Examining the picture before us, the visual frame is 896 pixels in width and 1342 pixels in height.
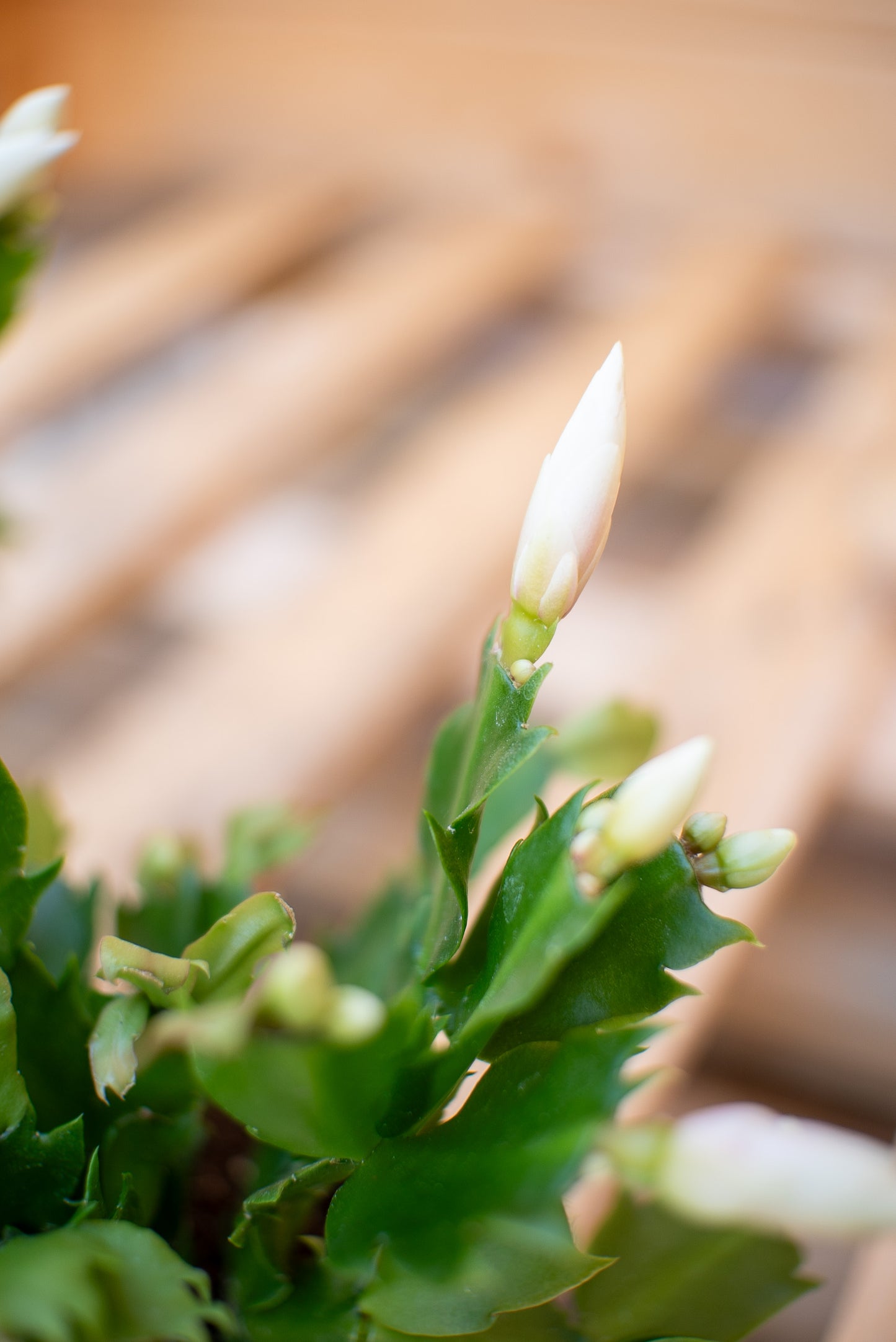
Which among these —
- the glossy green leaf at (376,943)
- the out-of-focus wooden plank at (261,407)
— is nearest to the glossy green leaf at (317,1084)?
the glossy green leaf at (376,943)

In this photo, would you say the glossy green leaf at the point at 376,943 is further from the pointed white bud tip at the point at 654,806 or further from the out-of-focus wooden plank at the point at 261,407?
the out-of-focus wooden plank at the point at 261,407

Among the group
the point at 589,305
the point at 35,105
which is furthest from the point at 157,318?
the point at 35,105

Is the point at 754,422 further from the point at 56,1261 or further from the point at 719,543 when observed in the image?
the point at 56,1261

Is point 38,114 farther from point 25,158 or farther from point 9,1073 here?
point 9,1073

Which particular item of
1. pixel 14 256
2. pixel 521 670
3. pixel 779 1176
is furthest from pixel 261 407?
pixel 779 1176

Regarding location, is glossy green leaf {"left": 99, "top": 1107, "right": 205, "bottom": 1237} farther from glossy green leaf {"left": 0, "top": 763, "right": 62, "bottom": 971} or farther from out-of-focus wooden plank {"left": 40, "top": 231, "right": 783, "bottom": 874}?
out-of-focus wooden plank {"left": 40, "top": 231, "right": 783, "bottom": 874}
